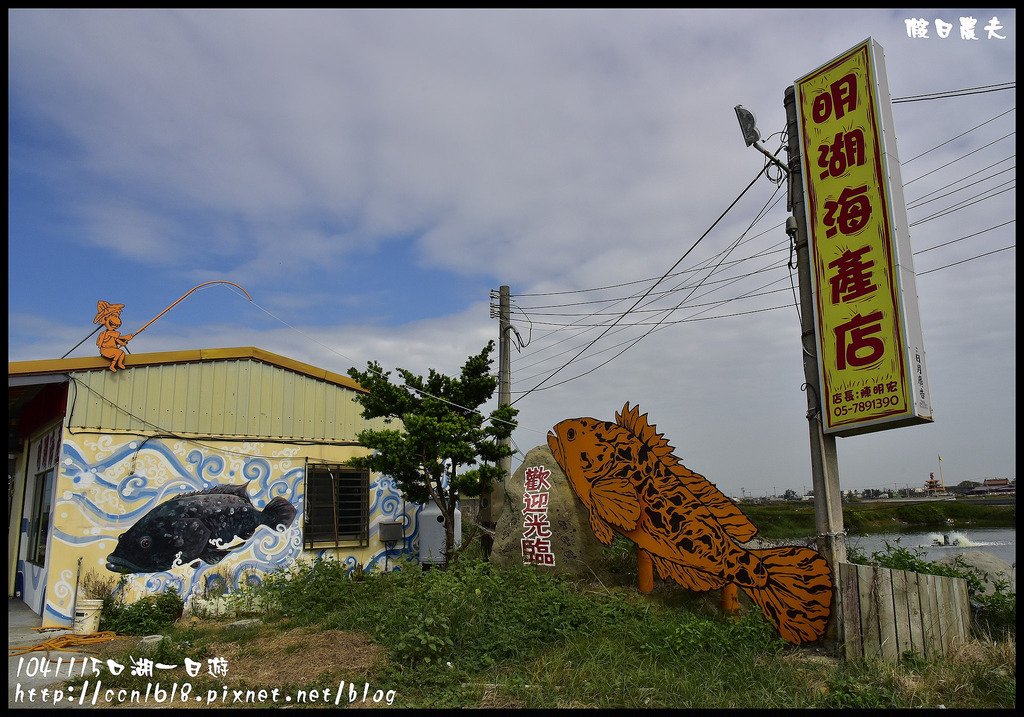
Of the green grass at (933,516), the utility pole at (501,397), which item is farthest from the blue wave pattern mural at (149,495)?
the green grass at (933,516)

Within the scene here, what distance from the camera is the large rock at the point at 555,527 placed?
9.34 m

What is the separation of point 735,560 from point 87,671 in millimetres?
7037

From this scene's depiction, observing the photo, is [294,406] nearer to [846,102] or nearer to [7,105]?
[7,105]

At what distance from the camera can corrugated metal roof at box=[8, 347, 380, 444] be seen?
9633mm

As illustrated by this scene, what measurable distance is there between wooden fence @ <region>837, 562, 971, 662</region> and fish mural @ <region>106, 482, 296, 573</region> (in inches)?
349

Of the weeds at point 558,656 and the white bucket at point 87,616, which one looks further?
the white bucket at point 87,616

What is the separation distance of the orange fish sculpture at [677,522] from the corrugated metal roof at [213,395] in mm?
4667

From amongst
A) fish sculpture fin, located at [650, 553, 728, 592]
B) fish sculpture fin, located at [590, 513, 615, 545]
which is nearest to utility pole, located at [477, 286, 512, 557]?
fish sculpture fin, located at [590, 513, 615, 545]

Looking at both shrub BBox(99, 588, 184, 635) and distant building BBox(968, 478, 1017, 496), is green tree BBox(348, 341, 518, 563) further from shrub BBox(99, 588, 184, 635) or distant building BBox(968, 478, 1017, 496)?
distant building BBox(968, 478, 1017, 496)

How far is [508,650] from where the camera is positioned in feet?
21.8

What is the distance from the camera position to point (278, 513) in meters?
11.1

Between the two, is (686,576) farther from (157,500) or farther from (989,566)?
(157,500)

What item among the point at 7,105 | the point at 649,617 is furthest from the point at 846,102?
the point at 7,105

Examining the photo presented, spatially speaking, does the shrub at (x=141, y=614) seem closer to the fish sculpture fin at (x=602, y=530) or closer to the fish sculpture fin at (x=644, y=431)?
the fish sculpture fin at (x=602, y=530)
